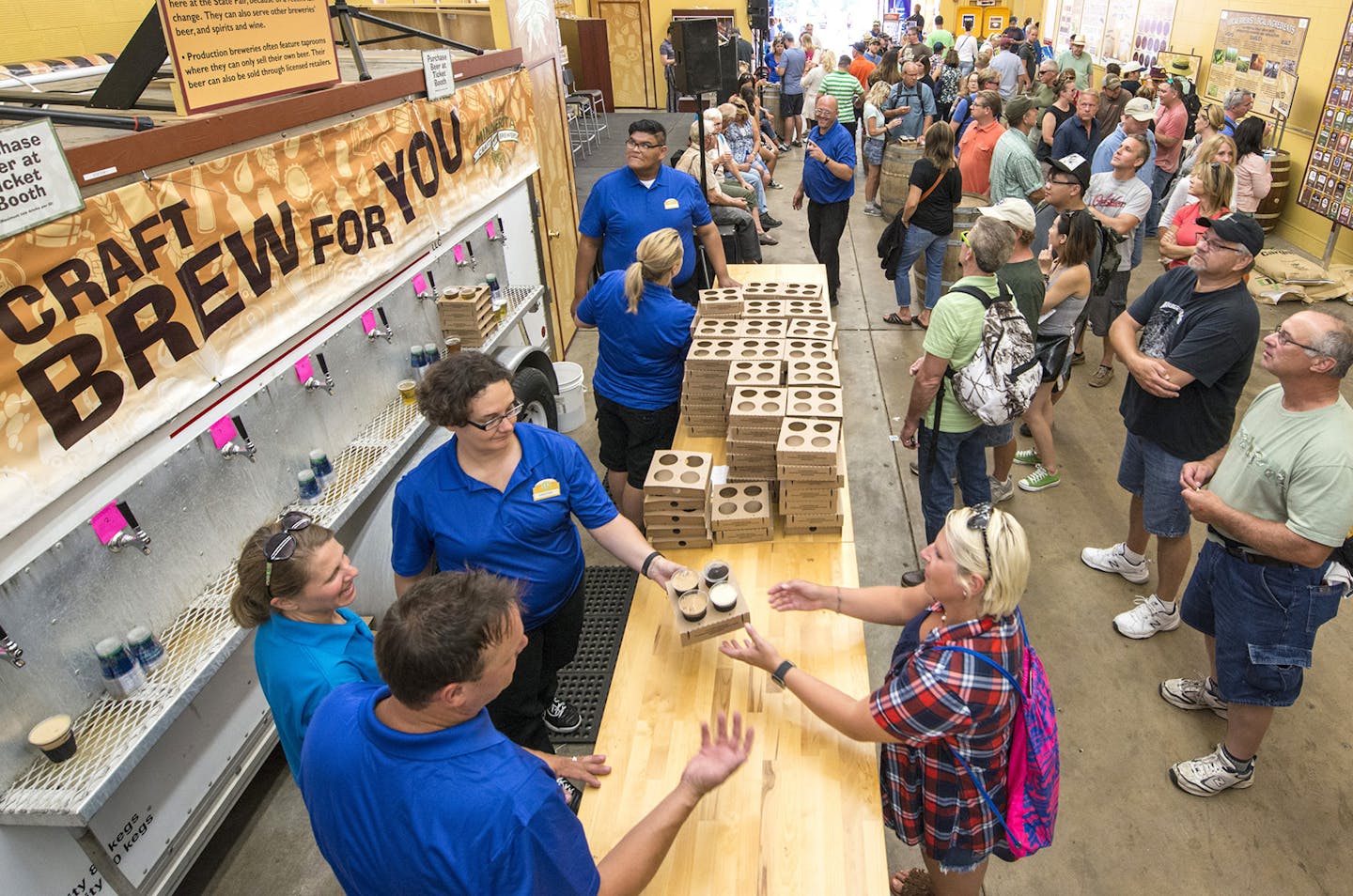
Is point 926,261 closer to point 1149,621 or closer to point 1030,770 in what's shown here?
point 1149,621

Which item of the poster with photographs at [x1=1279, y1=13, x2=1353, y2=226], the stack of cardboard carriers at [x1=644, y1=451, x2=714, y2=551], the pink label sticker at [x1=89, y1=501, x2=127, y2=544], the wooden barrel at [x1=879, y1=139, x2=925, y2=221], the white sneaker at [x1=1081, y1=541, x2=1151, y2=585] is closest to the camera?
the pink label sticker at [x1=89, y1=501, x2=127, y2=544]

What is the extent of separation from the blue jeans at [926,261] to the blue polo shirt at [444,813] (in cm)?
637

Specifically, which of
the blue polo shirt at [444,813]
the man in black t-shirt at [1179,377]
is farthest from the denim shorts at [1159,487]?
the blue polo shirt at [444,813]

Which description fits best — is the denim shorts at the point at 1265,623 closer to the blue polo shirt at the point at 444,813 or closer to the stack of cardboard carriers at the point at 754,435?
the stack of cardboard carriers at the point at 754,435

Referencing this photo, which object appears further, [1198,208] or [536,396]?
[1198,208]

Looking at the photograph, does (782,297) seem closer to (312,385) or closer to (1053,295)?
(1053,295)

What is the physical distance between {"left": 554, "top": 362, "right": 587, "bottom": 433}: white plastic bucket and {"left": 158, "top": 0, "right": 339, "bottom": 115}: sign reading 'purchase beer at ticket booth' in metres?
2.83

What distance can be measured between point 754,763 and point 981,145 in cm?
728

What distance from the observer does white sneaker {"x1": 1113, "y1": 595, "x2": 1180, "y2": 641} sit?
4.13 m

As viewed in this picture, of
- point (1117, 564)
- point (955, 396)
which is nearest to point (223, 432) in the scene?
point (955, 396)

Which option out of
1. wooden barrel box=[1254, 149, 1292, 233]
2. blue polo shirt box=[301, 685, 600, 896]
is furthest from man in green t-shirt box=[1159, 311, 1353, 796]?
wooden barrel box=[1254, 149, 1292, 233]

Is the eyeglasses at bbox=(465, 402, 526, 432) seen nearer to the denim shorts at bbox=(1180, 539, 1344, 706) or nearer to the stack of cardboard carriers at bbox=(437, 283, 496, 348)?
the stack of cardboard carriers at bbox=(437, 283, 496, 348)

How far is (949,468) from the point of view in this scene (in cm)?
416

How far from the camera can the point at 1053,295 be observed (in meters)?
4.63
